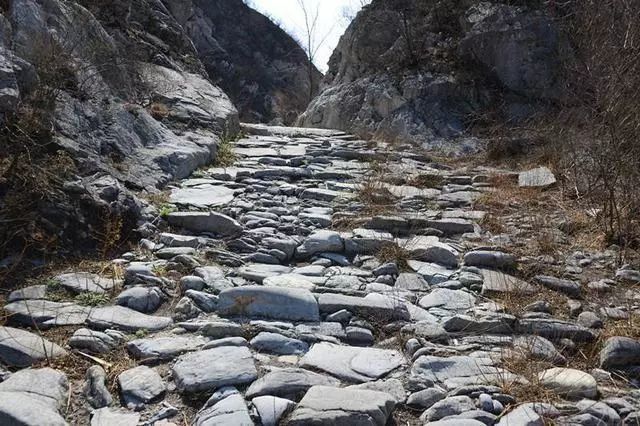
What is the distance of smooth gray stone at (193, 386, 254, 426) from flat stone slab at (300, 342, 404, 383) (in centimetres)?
42

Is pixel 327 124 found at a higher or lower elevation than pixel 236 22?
lower

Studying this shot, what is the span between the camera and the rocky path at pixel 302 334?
7.41 ft

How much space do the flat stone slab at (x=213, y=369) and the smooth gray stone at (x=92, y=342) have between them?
347 mm

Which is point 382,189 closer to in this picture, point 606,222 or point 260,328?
point 606,222

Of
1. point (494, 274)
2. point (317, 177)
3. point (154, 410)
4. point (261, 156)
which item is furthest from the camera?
point (261, 156)

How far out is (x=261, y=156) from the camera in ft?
25.8

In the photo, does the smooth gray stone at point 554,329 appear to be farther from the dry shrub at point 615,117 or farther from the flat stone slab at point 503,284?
the dry shrub at point 615,117

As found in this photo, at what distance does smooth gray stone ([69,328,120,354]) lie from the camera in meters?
2.65

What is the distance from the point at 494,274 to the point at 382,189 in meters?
2.18

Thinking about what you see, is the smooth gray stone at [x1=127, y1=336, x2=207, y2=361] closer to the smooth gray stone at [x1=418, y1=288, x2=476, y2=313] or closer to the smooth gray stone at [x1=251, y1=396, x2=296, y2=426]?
the smooth gray stone at [x1=251, y1=396, x2=296, y2=426]

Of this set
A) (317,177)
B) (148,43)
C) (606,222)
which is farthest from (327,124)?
(606,222)

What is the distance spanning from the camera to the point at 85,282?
10.9 feet

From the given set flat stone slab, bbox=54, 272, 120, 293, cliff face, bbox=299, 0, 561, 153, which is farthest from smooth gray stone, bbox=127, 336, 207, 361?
cliff face, bbox=299, 0, 561, 153

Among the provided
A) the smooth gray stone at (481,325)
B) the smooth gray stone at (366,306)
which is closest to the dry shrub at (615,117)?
the smooth gray stone at (481,325)
